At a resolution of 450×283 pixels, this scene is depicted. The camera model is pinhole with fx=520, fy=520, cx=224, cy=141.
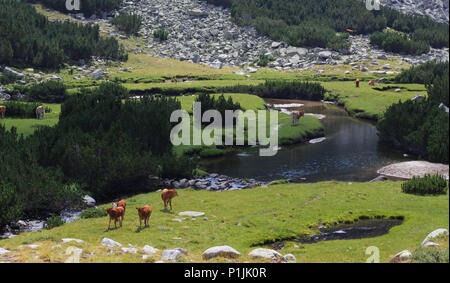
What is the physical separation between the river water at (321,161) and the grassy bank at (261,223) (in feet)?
16.8

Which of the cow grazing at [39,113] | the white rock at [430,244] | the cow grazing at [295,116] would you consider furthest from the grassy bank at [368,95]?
the white rock at [430,244]

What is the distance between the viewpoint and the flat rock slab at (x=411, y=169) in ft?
131

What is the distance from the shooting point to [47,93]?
75562 millimetres

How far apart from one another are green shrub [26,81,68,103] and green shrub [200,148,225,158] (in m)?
33.5

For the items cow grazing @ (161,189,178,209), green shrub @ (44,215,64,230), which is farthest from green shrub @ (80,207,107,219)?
cow grazing @ (161,189,178,209)

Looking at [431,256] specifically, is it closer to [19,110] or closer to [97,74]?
[19,110]

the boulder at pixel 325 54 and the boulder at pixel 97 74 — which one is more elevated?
the boulder at pixel 325 54

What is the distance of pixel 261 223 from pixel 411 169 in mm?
19286

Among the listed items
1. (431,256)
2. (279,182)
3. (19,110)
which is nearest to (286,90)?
(19,110)

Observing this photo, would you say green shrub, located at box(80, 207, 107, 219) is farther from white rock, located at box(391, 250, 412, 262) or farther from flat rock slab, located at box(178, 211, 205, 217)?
white rock, located at box(391, 250, 412, 262)

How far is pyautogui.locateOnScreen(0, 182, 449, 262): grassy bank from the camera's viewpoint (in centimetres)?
2114

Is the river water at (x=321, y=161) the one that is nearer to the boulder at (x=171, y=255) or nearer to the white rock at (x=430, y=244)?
the white rock at (x=430, y=244)
